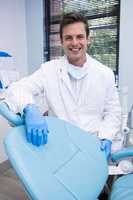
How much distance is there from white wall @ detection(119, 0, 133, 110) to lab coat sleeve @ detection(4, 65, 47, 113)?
1085 millimetres

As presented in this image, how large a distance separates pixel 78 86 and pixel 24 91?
0.31 meters

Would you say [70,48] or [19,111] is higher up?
[70,48]

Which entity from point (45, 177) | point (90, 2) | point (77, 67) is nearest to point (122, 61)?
point (90, 2)

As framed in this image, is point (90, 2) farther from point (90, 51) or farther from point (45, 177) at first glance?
point (45, 177)

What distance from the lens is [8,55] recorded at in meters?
2.50

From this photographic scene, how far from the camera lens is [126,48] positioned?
7.12 ft

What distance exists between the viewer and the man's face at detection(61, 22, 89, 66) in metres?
1.22

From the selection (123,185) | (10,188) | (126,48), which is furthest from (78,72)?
(10,188)

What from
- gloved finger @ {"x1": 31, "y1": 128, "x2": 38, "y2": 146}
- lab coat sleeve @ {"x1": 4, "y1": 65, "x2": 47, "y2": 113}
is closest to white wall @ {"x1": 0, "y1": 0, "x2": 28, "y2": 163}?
lab coat sleeve @ {"x1": 4, "y1": 65, "x2": 47, "y2": 113}

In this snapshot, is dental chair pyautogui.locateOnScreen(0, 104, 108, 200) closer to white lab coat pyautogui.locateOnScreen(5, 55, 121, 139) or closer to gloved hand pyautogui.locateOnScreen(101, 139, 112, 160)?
gloved hand pyautogui.locateOnScreen(101, 139, 112, 160)

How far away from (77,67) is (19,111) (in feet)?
1.49

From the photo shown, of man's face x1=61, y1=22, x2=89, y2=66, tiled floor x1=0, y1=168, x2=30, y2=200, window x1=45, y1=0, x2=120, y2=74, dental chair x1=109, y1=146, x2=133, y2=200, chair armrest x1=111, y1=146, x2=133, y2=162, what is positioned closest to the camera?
dental chair x1=109, y1=146, x2=133, y2=200

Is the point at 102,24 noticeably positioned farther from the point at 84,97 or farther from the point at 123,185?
the point at 123,185

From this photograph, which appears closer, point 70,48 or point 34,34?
point 70,48
